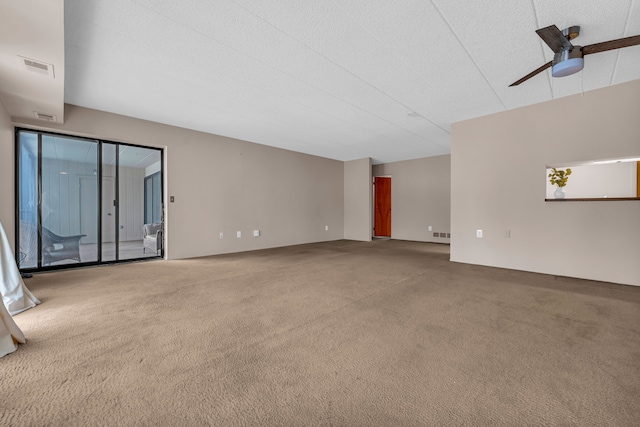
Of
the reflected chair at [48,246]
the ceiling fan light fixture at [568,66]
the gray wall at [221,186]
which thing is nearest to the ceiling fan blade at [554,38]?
the ceiling fan light fixture at [568,66]

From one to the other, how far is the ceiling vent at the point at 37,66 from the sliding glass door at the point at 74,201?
7.17ft

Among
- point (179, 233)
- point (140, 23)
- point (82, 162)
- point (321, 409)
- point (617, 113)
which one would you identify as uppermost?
point (140, 23)

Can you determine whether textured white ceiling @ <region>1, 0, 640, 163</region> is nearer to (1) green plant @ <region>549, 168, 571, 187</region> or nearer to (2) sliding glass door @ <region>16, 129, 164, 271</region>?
(2) sliding glass door @ <region>16, 129, 164, 271</region>

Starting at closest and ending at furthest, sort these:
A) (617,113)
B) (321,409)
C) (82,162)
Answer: (321,409), (617,113), (82,162)

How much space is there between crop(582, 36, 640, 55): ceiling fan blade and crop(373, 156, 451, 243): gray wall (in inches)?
209

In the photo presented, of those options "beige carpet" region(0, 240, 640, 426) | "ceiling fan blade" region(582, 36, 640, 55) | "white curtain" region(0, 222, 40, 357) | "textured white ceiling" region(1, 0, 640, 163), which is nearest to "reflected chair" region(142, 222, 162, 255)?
"beige carpet" region(0, 240, 640, 426)

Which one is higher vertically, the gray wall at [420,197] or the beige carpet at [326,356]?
the gray wall at [420,197]

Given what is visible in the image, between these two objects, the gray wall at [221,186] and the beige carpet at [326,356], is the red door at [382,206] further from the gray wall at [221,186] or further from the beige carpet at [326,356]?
the beige carpet at [326,356]

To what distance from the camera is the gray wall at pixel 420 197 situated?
7.63m

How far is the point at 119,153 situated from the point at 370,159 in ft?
19.6

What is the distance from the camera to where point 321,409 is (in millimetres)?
1307

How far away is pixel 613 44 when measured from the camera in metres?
2.20

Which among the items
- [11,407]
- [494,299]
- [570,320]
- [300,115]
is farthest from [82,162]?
[570,320]

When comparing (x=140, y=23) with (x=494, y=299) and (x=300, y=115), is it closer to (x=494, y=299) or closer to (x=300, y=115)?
(x=300, y=115)
